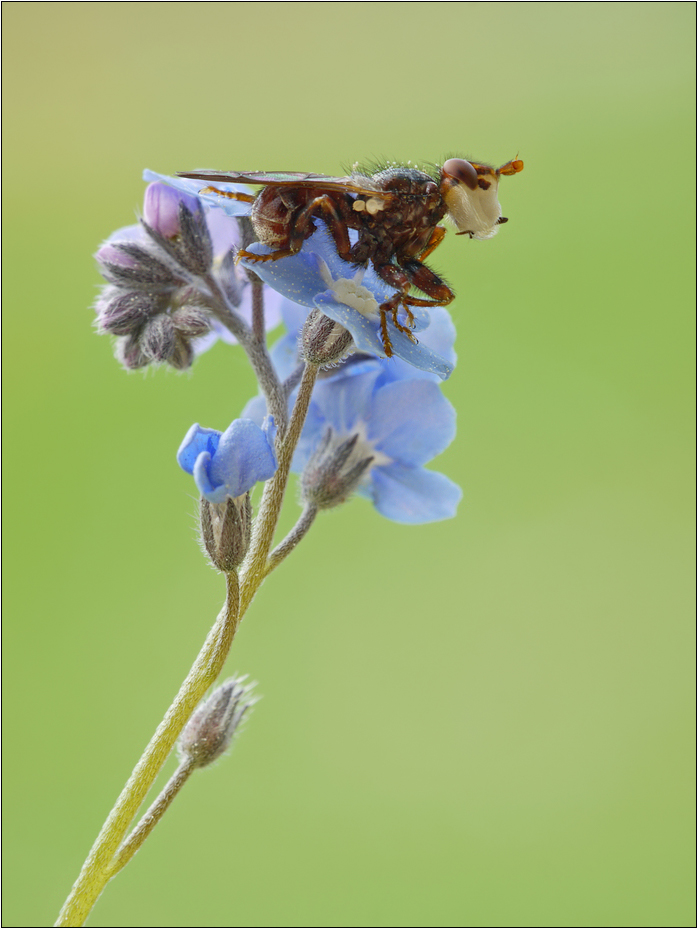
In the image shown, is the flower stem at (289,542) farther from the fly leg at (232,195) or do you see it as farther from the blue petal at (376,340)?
the fly leg at (232,195)

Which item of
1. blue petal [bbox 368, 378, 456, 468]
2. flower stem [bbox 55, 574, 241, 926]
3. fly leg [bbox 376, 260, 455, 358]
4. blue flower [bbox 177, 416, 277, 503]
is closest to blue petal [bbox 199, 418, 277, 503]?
blue flower [bbox 177, 416, 277, 503]

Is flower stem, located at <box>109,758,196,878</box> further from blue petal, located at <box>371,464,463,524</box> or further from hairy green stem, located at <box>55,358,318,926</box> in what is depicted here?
blue petal, located at <box>371,464,463,524</box>

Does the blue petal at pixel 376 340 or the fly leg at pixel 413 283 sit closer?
the blue petal at pixel 376 340

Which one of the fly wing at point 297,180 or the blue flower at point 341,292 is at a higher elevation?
the fly wing at point 297,180

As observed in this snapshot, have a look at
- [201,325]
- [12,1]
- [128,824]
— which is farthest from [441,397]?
[12,1]

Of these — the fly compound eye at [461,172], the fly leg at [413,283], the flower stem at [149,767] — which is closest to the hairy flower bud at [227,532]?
the flower stem at [149,767]
